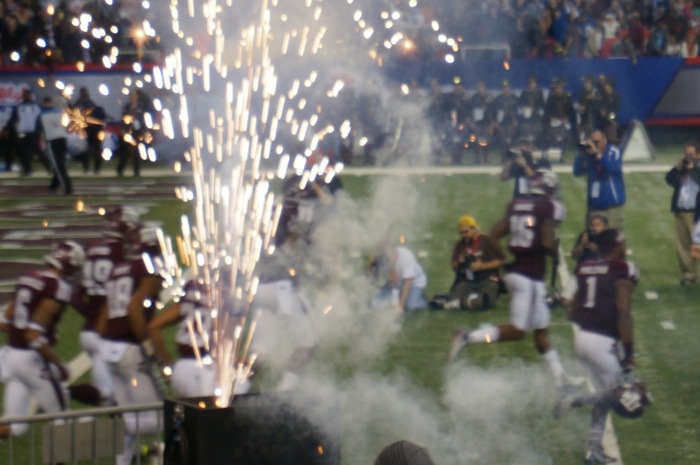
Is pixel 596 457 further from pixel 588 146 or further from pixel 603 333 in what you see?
pixel 588 146

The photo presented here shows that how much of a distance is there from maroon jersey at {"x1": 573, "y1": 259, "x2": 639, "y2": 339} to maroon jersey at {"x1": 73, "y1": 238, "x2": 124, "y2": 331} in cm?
291

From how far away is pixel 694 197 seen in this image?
13.6 meters

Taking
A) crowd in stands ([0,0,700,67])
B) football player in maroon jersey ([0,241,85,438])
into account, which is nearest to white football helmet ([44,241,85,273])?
football player in maroon jersey ([0,241,85,438])

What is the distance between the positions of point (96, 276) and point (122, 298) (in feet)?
1.22

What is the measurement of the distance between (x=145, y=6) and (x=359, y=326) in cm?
403

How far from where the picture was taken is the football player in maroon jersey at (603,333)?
27.1 ft

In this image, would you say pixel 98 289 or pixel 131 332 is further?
pixel 98 289

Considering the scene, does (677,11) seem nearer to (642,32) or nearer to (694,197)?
(642,32)

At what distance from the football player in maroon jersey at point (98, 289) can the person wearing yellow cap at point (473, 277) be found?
483cm

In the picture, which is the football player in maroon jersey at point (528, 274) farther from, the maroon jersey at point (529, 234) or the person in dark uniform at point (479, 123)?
the person in dark uniform at point (479, 123)

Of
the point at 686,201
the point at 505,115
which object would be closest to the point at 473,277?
the point at 686,201

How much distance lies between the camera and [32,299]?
26.7 ft

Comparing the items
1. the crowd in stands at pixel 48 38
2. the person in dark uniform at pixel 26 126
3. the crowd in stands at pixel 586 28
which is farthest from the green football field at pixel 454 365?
the crowd in stands at pixel 48 38

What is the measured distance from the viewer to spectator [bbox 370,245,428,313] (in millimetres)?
12750
